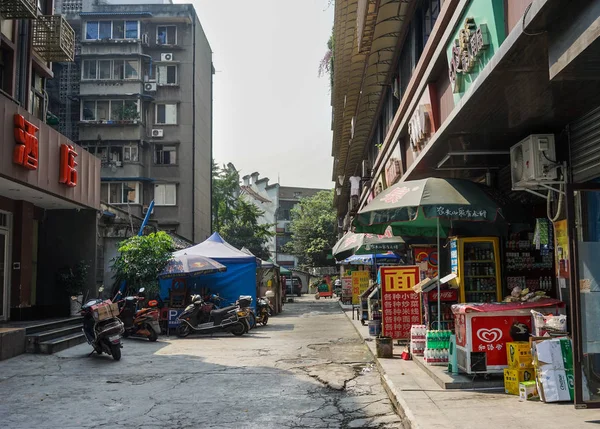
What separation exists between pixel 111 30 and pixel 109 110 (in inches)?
180

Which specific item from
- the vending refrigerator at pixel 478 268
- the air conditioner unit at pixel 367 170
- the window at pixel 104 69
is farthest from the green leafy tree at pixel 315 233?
the vending refrigerator at pixel 478 268

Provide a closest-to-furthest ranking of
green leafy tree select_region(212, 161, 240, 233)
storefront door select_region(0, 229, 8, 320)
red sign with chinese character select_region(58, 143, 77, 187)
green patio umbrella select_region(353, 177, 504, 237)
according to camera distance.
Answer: green patio umbrella select_region(353, 177, 504, 237), storefront door select_region(0, 229, 8, 320), red sign with chinese character select_region(58, 143, 77, 187), green leafy tree select_region(212, 161, 240, 233)

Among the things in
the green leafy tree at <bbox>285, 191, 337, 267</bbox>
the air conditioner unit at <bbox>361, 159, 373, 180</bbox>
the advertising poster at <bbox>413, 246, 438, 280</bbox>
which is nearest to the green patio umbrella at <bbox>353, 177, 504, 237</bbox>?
the advertising poster at <bbox>413, 246, 438, 280</bbox>

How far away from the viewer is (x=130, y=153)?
112 ft

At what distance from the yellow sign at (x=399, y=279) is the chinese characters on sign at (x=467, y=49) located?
5229mm

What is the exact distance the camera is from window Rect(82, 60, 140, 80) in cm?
3438

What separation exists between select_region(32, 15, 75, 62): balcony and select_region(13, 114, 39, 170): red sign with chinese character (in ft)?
14.0

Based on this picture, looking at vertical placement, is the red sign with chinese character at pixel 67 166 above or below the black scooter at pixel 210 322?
above

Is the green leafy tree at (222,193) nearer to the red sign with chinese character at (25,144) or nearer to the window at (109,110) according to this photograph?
the window at (109,110)

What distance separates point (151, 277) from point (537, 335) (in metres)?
12.1

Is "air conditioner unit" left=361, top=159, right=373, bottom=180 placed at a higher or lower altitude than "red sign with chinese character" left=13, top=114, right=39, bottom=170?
higher

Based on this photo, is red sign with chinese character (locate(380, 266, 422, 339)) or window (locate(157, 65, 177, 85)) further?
window (locate(157, 65, 177, 85))

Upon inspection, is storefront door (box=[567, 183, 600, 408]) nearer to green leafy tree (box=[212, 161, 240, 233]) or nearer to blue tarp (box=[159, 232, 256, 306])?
blue tarp (box=[159, 232, 256, 306])

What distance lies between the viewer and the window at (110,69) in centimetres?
3438
